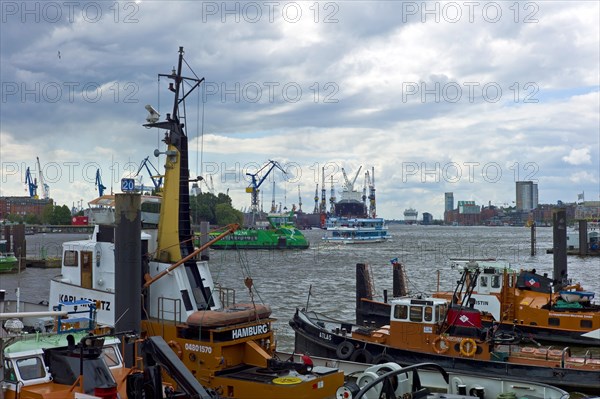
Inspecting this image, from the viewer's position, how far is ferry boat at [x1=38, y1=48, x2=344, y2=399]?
47.4ft

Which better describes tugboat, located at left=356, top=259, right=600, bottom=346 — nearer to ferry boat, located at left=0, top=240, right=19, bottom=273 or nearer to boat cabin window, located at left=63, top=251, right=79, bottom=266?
boat cabin window, located at left=63, top=251, right=79, bottom=266

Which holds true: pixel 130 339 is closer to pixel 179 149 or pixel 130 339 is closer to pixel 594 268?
pixel 179 149

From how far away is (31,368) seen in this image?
1102 centimetres

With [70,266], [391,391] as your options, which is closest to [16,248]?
[70,266]

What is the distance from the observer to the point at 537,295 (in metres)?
27.4

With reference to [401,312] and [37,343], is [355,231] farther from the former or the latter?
[37,343]

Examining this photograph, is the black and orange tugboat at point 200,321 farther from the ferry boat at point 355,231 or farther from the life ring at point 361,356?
the ferry boat at point 355,231

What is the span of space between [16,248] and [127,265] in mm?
62565

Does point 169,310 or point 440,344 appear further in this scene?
point 440,344

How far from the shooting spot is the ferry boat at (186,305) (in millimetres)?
14445

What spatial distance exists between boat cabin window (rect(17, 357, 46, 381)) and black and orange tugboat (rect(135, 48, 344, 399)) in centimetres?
432

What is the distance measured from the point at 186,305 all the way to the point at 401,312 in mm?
6831

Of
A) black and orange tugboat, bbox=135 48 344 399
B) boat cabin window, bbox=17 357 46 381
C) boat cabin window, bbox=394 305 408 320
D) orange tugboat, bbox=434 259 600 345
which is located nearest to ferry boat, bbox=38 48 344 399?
black and orange tugboat, bbox=135 48 344 399

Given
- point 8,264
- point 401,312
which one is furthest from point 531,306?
point 8,264
